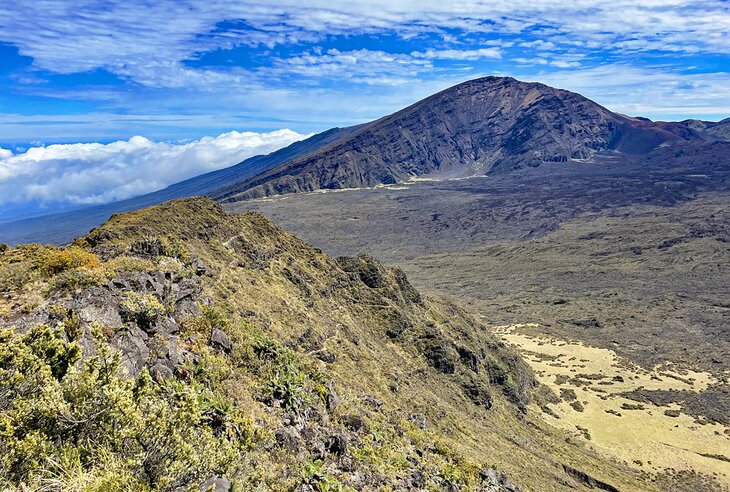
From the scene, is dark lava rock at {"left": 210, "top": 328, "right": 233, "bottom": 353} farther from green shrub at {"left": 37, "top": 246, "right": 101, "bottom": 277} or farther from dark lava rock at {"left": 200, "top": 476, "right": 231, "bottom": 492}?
dark lava rock at {"left": 200, "top": 476, "right": 231, "bottom": 492}

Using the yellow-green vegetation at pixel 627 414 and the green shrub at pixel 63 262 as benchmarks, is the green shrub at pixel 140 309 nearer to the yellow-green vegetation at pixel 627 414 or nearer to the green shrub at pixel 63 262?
the green shrub at pixel 63 262

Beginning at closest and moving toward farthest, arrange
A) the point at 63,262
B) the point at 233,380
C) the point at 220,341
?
the point at 233,380, the point at 63,262, the point at 220,341

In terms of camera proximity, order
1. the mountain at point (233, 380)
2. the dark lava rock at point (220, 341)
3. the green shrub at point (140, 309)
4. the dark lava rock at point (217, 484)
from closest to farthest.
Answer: the mountain at point (233, 380) < the dark lava rock at point (217, 484) < the green shrub at point (140, 309) < the dark lava rock at point (220, 341)

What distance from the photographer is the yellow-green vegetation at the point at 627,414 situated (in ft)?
102

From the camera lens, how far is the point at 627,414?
126ft

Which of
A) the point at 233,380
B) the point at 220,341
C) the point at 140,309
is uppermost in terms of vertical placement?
the point at 140,309

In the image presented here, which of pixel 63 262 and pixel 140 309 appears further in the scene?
pixel 63 262

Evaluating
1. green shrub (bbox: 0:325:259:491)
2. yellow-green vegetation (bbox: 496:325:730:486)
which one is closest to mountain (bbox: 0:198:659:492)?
green shrub (bbox: 0:325:259:491)

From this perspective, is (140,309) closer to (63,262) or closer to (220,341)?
(220,341)

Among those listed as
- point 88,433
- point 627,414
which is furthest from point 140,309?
point 627,414

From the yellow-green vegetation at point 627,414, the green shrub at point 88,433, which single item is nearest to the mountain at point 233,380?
the green shrub at point 88,433

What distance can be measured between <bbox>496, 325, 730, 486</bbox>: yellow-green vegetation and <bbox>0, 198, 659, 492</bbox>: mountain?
13.2ft

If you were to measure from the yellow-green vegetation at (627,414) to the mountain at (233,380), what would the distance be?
13.2 feet

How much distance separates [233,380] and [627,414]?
38.0m
